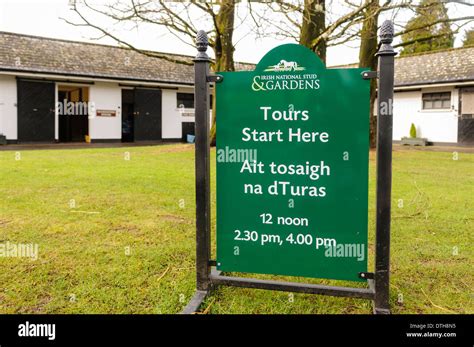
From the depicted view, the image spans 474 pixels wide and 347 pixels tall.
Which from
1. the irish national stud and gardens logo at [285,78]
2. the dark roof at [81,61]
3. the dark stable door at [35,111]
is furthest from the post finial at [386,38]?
the dark stable door at [35,111]

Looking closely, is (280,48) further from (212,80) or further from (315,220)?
(315,220)

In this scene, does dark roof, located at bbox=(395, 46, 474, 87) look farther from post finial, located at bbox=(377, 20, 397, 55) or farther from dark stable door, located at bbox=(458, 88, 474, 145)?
post finial, located at bbox=(377, 20, 397, 55)

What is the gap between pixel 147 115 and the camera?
23.9 meters

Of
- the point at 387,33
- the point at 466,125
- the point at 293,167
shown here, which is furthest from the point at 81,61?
the point at 387,33

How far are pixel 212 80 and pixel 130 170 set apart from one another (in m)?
6.92

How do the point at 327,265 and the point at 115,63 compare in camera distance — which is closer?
the point at 327,265

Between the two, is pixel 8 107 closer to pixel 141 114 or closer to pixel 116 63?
pixel 116 63

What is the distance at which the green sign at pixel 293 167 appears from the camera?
109 inches

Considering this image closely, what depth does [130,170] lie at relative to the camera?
9.59m

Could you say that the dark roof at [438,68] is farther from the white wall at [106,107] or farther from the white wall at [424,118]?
the white wall at [106,107]

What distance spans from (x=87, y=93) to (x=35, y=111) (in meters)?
3.27

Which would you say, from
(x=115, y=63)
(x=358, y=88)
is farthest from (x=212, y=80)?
(x=115, y=63)

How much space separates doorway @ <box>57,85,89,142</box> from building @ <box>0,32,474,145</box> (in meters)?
0.05
